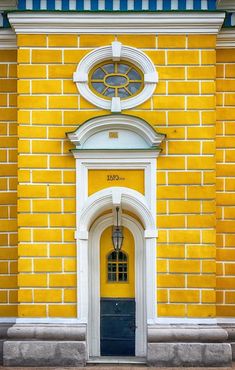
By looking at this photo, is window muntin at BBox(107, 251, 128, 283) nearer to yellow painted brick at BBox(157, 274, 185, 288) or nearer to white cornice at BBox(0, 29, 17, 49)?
yellow painted brick at BBox(157, 274, 185, 288)

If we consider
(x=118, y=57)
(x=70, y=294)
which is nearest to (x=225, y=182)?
(x=118, y=57)

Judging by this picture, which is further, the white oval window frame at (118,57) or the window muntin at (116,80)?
the window muntin at (116,80)

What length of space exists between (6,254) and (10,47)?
4555 mm

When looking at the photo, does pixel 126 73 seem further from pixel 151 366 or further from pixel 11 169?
pixel 151 366

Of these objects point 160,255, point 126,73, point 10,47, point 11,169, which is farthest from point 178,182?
point 10,47

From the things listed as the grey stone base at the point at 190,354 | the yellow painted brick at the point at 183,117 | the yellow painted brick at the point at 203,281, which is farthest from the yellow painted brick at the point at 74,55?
the grey stone base at the point at 190,354

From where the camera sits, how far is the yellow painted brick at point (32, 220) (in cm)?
1647

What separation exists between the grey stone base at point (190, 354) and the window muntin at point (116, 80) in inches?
210

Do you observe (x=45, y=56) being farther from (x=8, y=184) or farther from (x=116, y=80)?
(x=8, y=184)

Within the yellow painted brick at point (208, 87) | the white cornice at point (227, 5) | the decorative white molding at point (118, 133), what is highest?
the white cornice at point (227, 5)

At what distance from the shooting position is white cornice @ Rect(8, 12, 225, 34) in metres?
16.4

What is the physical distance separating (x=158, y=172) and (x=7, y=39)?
14.6ft

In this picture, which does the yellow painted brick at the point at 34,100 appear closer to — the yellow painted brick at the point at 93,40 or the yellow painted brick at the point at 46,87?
the yellow painted brick at the point at 46,87

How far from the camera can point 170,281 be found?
16422 millimetres
